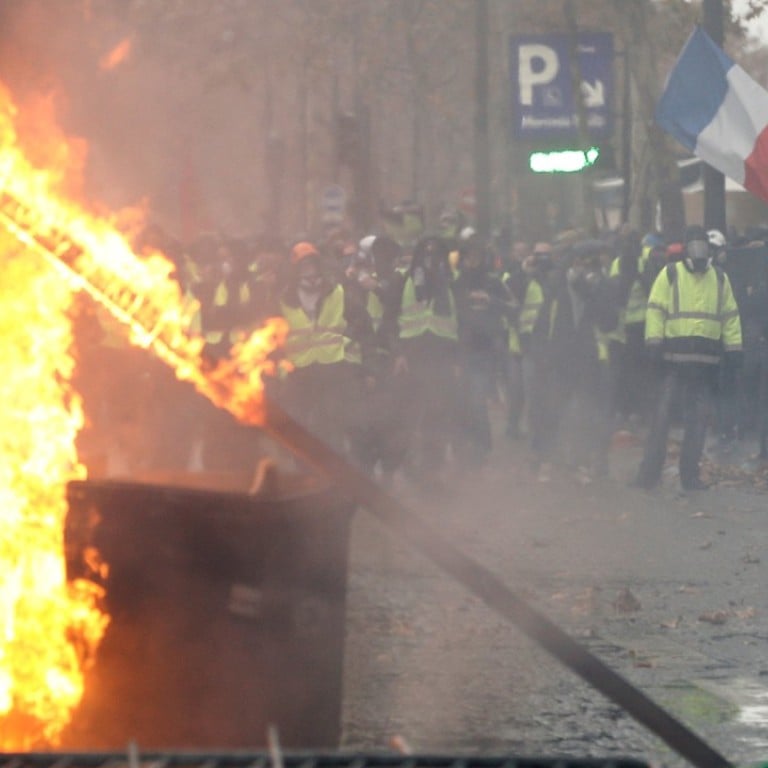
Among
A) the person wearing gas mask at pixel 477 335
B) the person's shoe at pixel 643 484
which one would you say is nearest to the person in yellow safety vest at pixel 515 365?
the person wearing gas mask at pixel 477 335

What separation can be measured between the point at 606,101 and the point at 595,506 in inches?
524

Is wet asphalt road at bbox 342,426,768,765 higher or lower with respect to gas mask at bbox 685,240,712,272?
lower

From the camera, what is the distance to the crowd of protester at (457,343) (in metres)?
14.6

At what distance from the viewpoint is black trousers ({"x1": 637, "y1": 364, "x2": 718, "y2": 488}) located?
15.7m

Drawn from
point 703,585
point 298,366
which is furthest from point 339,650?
point 298,366

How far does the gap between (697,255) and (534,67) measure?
11572 mm

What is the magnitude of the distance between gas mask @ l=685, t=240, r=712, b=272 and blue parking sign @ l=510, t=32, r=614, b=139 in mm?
10529

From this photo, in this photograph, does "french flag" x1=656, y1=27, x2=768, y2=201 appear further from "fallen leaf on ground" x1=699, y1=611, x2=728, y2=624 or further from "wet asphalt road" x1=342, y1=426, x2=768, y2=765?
"fallen leaf on ground" x1=699, y1=611, x2=728, y2=624

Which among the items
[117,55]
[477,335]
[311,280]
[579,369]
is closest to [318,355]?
[311,280]

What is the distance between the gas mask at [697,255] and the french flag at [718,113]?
843 millimetres

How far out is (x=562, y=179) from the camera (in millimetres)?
46219

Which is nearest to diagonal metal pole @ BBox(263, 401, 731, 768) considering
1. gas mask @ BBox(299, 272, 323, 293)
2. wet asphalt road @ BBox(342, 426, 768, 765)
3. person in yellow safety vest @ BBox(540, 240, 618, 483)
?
wet asphalt road @ BBox(342, 426, 768, 765)

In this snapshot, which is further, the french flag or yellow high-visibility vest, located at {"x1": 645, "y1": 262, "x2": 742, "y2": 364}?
yellow high-visibility vest, located at {"x1": 645, "y1": 262, "x2": 742, "y2": 364}

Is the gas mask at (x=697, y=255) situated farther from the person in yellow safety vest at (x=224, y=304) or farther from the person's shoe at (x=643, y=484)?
the person in yellow safety vest at (x=224, y=304)
